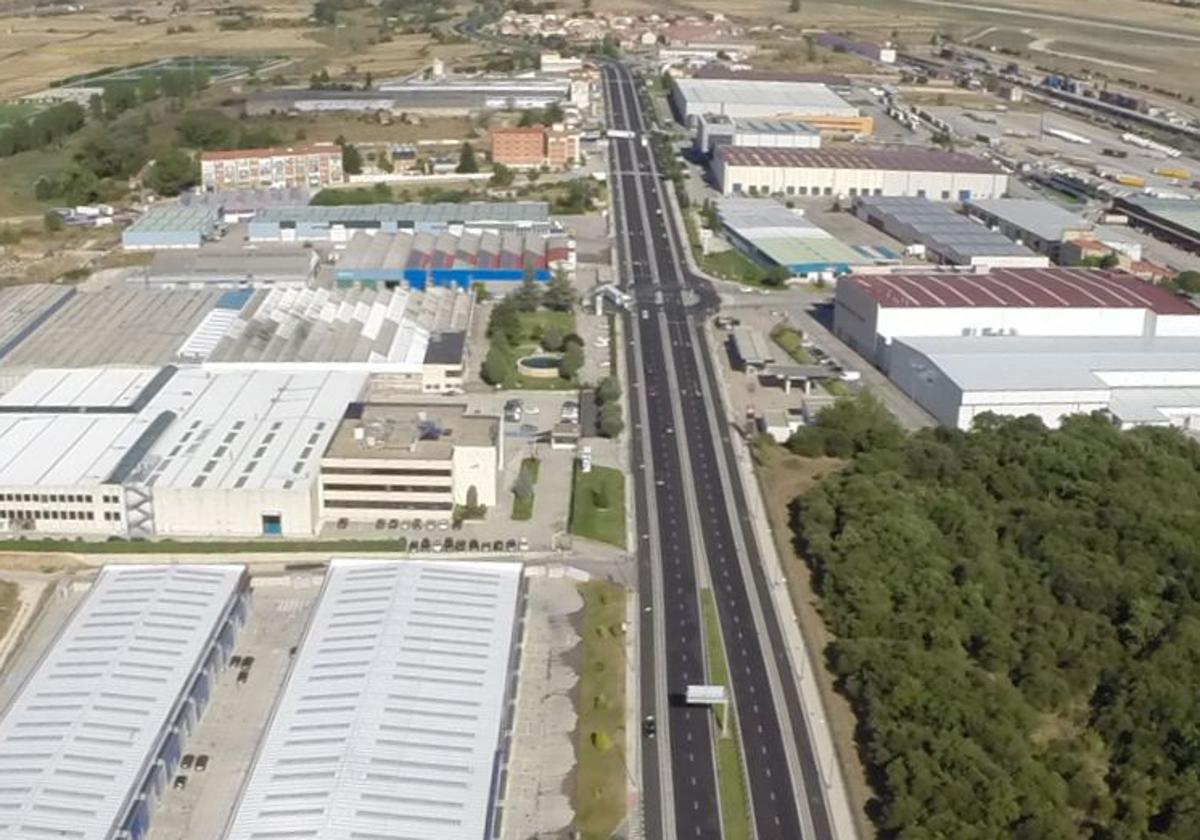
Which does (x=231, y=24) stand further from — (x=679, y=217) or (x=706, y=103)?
(x=679, y=217)

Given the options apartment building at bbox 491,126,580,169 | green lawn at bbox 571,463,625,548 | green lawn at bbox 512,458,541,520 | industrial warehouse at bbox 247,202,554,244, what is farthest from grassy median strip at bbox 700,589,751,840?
apartment building at bbox 491,126,580,169

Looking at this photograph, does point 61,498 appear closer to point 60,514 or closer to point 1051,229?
point 60,514

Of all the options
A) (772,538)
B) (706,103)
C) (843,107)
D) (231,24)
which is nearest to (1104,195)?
(843,107)

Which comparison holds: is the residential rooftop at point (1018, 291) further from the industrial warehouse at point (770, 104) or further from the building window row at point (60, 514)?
the industrial warehouse at point (770, 104)

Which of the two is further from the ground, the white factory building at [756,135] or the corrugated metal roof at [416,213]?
the white factory building at [756,135]

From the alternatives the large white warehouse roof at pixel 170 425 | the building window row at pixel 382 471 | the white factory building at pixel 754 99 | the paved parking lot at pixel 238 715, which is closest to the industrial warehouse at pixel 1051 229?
the white factory building at pixel 754 99

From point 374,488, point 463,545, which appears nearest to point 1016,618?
point 463,545

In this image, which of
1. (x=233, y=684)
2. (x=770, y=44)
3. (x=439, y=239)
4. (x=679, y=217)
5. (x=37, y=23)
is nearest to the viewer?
(x=233, y=684)

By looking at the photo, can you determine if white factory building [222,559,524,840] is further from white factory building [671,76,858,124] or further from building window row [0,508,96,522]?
white factory building [671,76,858,124]
